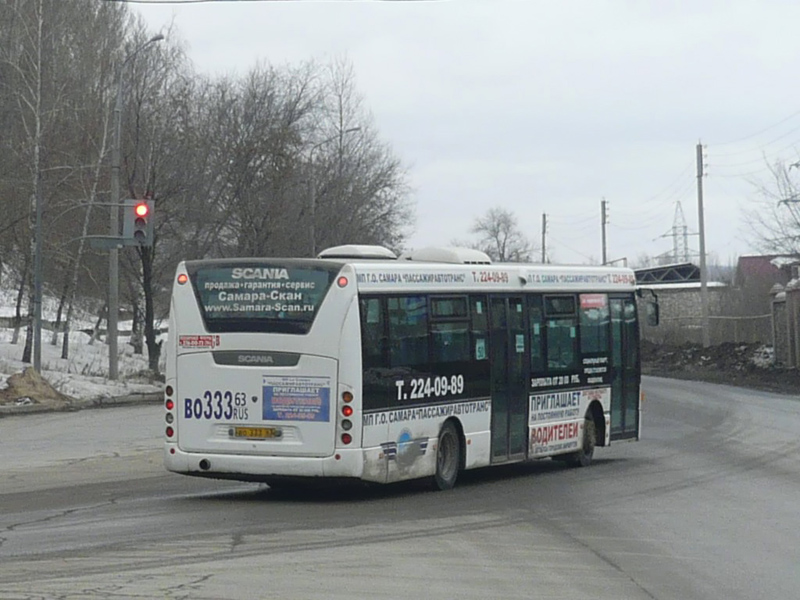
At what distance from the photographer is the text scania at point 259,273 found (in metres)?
14.4

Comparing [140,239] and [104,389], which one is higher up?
[140,239]

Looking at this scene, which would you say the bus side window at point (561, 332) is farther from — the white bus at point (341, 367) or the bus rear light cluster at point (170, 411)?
the bus rear light cluster at point (170, 411)

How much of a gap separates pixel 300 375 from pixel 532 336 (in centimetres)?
473

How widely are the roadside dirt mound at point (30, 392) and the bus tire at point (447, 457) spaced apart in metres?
19.0

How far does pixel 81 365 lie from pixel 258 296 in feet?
108

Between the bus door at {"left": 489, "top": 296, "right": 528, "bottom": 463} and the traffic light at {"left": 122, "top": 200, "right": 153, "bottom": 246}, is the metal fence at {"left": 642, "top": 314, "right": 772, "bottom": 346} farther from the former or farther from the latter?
the bus door at {"left": 489, "top": 296, "right": 528, "bottom": 463}

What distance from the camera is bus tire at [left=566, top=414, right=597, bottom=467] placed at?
1938cm

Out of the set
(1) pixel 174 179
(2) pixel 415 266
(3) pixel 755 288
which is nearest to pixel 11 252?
(1) pixel 174 179

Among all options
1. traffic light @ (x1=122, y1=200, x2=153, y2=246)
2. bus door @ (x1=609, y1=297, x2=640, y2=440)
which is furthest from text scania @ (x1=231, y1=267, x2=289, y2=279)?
traffic light @ (x1=122, y1=200, x2=153, y2=246)

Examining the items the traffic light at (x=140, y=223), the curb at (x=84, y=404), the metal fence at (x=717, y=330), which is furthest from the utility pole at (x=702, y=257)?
the traffic light at (x=140, y=223)

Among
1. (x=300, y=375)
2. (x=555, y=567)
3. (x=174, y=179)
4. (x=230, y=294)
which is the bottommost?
(x=555, y=567)

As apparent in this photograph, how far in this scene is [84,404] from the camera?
34.2 m

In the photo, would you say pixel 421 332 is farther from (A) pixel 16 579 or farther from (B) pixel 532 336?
(A) pixel 16 579

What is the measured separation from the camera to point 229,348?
47.3ft
